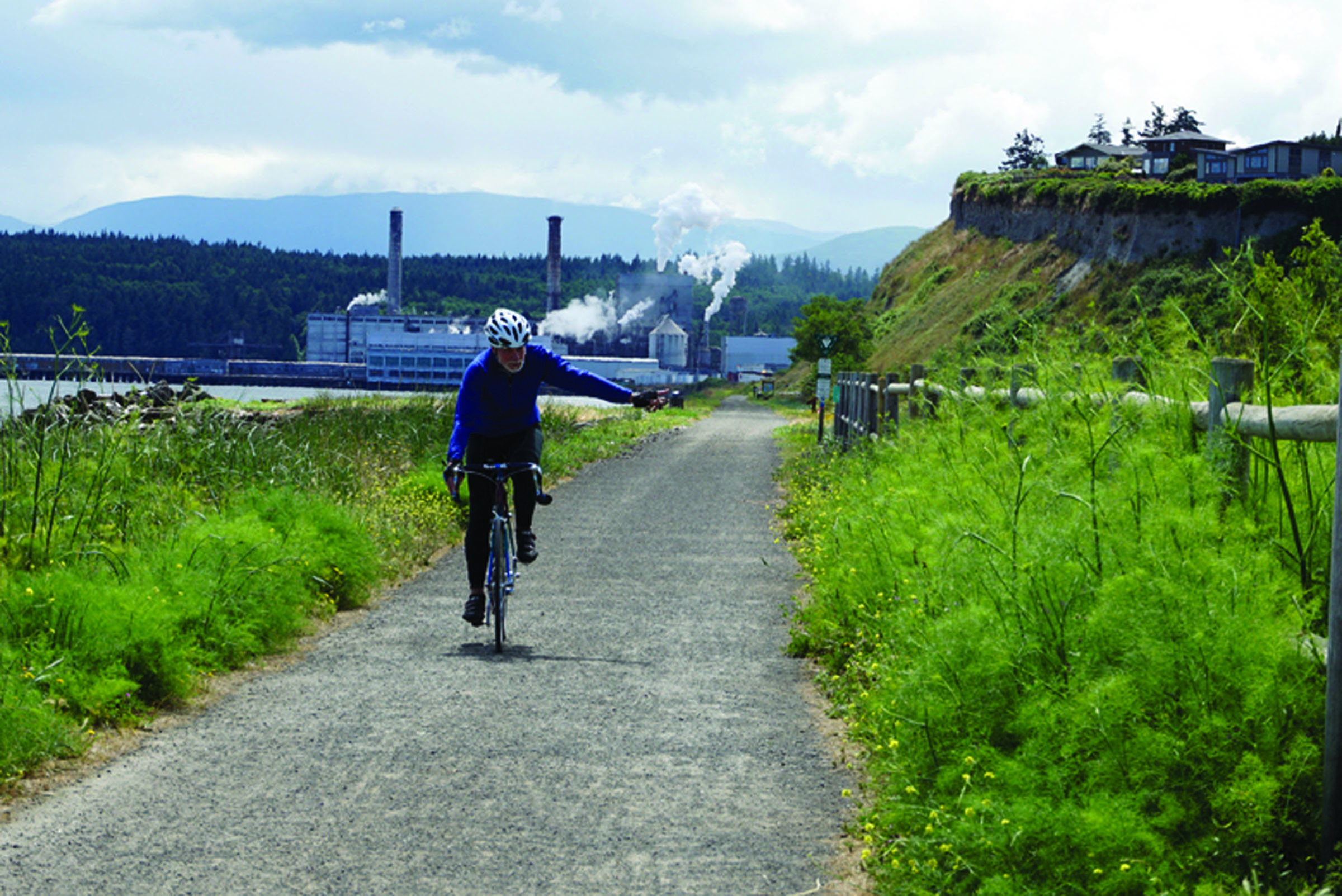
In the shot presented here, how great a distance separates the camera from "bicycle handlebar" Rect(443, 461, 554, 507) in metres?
7.84

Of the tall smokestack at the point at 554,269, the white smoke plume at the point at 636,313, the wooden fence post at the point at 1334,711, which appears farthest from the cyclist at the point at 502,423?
the white smoke plume at the point at 636,313

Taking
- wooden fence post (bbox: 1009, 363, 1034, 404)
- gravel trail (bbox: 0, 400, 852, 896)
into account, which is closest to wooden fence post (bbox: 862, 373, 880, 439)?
gravel trail (bbox: 0, 400, 852, 896)

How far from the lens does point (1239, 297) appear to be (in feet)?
15.5

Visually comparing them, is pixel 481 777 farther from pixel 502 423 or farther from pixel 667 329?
pixel 667 329

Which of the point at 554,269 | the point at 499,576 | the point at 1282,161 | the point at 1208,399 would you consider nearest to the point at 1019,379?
the point at 1208,399

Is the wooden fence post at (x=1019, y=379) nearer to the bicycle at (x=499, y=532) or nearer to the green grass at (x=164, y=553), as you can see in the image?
the bicycle at (x=499, y=532)

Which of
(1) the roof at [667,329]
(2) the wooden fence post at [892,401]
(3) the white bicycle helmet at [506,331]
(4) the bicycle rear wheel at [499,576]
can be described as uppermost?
(1) the roof at [667,329]

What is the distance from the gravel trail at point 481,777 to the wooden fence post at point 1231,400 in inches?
78.9

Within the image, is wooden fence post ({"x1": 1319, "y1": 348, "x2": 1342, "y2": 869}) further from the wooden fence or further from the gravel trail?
the gravel trail

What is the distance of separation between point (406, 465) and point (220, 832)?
11882 millimetres

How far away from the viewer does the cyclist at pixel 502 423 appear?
7.87 m

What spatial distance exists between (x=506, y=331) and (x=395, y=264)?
154m

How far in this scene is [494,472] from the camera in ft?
25.9

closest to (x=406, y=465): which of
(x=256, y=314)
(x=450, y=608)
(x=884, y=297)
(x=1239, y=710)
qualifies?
(x=450, y=608)
